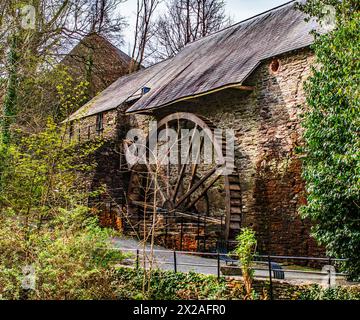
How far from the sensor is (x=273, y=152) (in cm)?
1166

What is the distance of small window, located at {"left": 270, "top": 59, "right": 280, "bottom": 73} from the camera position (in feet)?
38.8

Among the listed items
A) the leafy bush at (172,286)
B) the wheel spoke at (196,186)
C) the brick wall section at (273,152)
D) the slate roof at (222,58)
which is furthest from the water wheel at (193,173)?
the leafy bush at (172,286)

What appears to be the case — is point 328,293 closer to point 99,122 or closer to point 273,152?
point 273,152

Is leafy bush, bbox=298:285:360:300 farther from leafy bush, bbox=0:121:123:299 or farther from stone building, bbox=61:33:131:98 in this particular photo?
stone building, bbox=61:33:131:98

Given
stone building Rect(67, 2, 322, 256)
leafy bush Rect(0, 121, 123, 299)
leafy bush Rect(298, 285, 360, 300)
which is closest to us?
leafy bush Rect(298, 285, 360, 300)

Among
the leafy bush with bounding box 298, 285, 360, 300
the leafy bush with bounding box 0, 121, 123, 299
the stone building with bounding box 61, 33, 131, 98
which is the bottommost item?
the leafy bush with bounding box 298, 285, 360, 300

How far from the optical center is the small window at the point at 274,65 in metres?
11.8

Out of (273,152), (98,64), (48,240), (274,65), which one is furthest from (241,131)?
(98,64)

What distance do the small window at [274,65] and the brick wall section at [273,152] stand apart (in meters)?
0.10

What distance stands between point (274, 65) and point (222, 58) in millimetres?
2766

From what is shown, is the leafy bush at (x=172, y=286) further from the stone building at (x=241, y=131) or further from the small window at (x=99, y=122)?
the small window at (x=99, y=122)

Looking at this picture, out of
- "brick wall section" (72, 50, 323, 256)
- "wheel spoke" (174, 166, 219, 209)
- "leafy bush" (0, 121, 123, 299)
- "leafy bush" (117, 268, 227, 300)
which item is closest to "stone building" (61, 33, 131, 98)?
"wheel spoke" (174, 166, 219, 209)

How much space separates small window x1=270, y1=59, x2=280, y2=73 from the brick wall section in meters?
0.10
